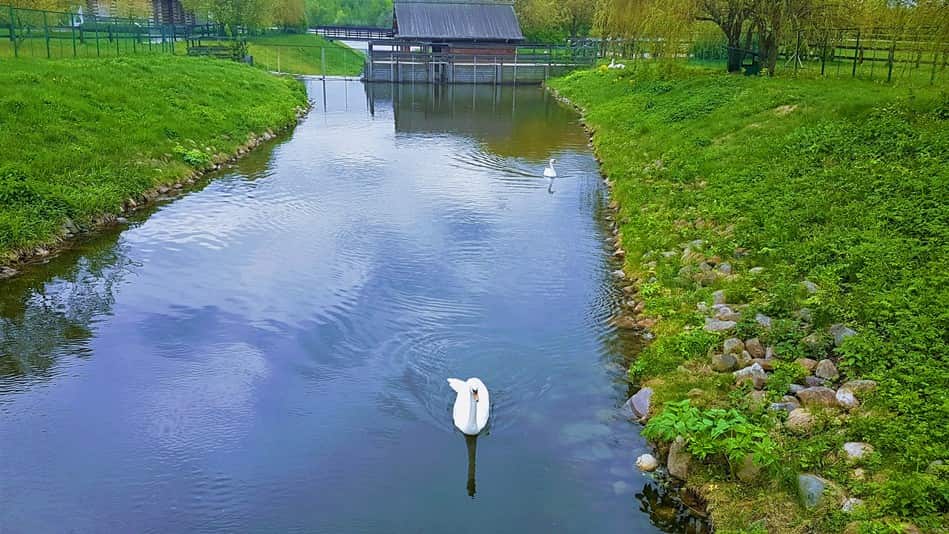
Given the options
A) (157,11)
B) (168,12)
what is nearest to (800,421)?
(157,11)

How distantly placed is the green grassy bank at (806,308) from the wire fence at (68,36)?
85.3 feet

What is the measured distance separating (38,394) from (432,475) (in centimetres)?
527

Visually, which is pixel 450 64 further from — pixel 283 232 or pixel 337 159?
pixel 283 232

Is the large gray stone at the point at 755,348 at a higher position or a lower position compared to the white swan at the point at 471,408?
higher

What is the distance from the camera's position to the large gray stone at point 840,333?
834cm

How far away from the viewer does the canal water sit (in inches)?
→ 288

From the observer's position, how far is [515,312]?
1187 centimetres

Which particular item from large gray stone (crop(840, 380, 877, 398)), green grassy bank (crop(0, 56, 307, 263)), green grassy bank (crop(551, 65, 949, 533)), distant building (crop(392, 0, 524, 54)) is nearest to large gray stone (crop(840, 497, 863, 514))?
green grassy bank (crop(551, 65, 949, 533))

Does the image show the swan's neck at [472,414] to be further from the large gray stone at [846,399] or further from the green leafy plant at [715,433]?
the large gray stone at [846,399]

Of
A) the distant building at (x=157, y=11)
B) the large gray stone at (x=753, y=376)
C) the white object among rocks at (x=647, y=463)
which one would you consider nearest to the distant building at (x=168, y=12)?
the distant building at (x=157, y=11)

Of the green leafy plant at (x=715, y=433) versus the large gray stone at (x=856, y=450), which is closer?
the large gray stone at (x=856, y=450)

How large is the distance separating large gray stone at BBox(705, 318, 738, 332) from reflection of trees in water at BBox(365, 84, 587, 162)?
15.5 m

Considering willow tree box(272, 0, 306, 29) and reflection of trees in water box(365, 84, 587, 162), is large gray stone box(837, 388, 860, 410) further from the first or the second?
willow tree box(272, 0, 306, 29)

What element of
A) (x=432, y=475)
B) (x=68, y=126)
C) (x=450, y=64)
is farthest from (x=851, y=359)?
(x=450, y=64)
